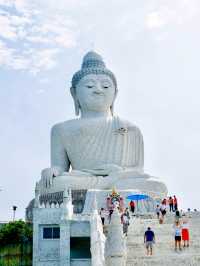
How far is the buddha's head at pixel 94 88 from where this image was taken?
3591 centimetres

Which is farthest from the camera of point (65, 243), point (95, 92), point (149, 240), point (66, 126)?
point (95, 92)

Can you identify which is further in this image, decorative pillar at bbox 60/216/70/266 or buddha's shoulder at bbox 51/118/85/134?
buddha's shoulder at bbox 51/118/85/134

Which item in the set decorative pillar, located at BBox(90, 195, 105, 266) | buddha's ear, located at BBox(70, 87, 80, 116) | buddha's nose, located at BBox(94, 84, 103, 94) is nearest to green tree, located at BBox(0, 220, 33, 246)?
buddha's ear, located at BBox(70, 87, 80, 116)

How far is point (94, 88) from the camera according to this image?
118 ft

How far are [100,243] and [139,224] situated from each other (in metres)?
4.64

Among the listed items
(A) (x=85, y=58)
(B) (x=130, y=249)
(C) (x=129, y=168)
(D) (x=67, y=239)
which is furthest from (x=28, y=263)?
(A) (x=85, y=58)

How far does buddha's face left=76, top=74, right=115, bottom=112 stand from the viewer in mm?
35875

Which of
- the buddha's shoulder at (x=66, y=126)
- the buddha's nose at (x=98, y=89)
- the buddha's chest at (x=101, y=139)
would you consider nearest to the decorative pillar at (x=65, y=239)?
the buddha's chest at (x=101, y=139)

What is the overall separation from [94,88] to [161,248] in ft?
65.7

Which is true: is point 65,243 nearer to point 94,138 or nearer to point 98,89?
point 94,138

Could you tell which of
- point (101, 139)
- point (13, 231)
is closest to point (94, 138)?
point (101, 139)

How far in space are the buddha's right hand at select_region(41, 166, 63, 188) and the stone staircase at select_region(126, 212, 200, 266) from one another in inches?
448

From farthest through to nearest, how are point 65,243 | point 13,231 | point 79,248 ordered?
point 13,231, point 79,248, point 65,243

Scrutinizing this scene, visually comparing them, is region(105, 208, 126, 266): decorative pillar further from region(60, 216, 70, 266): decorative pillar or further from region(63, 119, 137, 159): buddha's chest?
region(63, 119, 137, 159): buddha's chest
